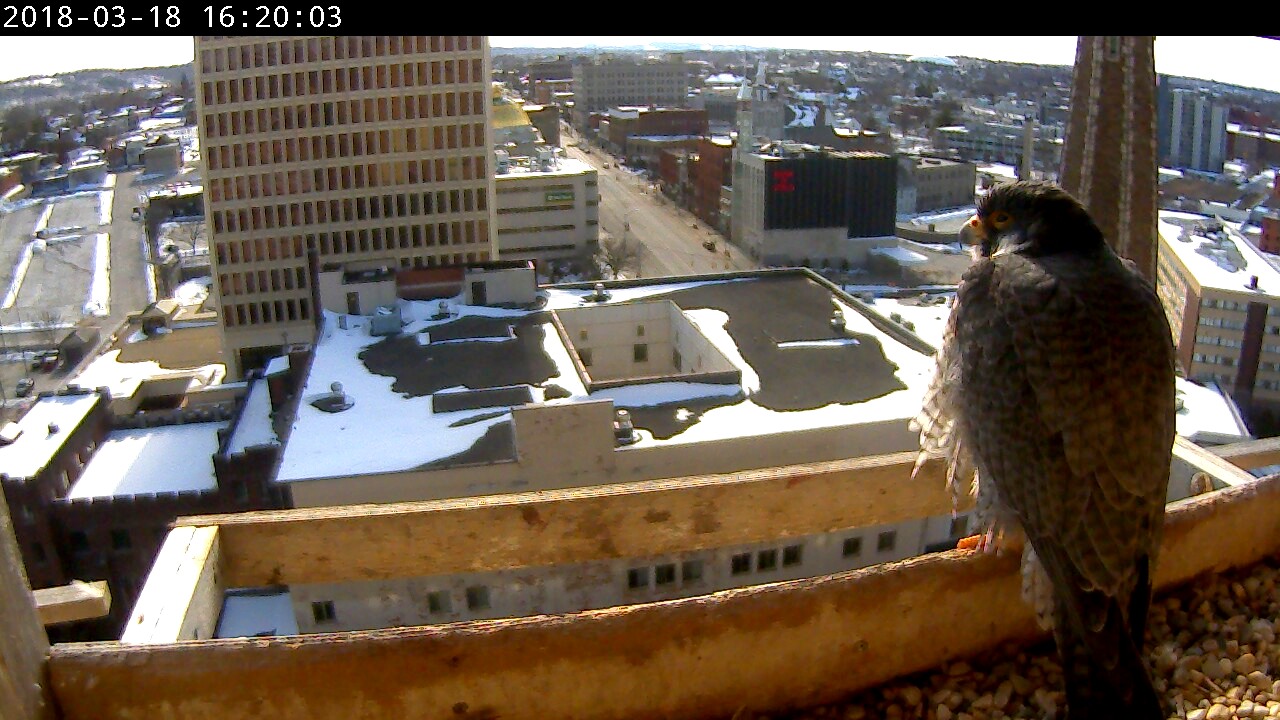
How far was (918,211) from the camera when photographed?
5997 centimetres

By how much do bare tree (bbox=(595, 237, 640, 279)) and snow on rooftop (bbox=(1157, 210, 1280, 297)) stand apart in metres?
21.1

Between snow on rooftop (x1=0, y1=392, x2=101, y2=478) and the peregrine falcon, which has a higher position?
the peregrine falcon

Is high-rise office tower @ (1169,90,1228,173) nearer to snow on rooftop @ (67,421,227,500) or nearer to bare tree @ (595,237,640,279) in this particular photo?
bare tree @ (595,237,640,279)

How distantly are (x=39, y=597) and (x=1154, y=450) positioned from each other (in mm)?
3918

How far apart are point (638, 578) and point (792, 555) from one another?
70.7 inches

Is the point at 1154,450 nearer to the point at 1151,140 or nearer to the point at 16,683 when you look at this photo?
the point at 16,683

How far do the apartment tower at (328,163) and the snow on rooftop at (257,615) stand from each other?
18.9 metres

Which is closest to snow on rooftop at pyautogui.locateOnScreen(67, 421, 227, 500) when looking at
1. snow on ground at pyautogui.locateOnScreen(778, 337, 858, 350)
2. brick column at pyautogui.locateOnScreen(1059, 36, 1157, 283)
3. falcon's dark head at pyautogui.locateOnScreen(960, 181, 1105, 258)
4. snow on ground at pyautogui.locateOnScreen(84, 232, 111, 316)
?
snow on ground at pyautogui.locateOnScreen(778, 337, 858, 350)

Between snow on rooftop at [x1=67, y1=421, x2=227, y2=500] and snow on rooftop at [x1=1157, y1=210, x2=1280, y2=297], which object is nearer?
snow on rooftop at [x1=67, y1=421, x2=227, y2=500]

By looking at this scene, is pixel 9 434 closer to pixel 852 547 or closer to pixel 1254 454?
pixel 852 547

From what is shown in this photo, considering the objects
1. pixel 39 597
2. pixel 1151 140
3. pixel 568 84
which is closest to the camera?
pixel 39 597

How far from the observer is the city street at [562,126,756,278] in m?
46.8
